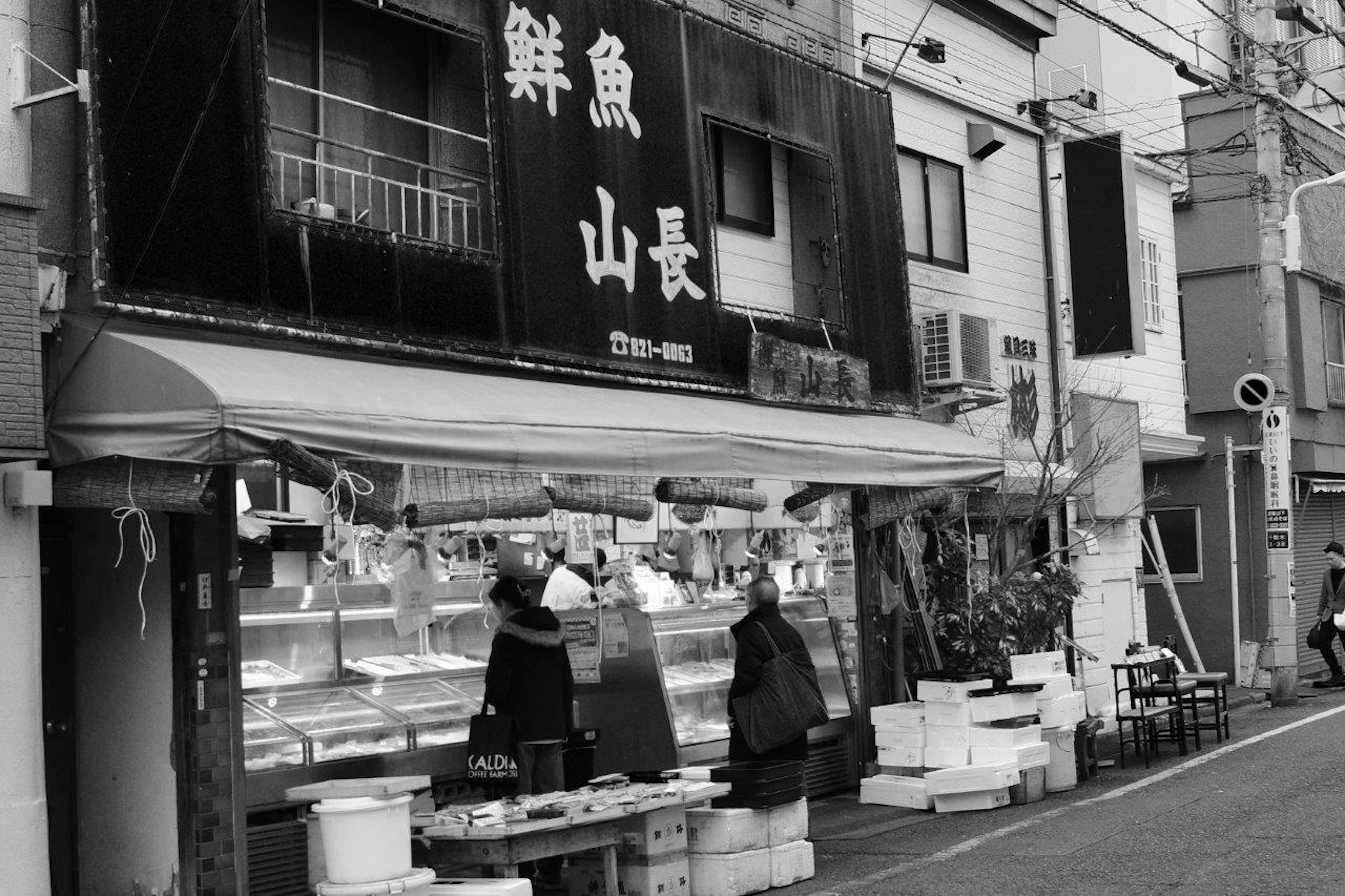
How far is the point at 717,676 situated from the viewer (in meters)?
13.0

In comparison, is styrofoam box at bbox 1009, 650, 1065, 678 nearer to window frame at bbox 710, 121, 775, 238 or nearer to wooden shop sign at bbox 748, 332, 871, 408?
wooden shop sign at bbox 748, 332, 871, 408

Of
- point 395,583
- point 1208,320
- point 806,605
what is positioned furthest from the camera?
point 1208,320

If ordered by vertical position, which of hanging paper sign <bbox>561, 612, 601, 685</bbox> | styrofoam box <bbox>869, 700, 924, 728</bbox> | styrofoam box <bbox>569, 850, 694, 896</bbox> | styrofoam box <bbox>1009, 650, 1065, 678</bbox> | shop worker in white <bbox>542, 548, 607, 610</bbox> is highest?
shop worker in white <bbox>542, 548, 607, 610</bbox>

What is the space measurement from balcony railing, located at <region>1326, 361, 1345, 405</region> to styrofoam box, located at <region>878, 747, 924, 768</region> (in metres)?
16.0

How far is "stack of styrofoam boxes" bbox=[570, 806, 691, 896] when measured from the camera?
9.49 metres

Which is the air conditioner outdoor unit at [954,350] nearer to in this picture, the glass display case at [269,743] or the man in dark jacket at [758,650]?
the man in dark jacket at [758,650]

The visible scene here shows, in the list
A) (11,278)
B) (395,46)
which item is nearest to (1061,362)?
(395,46)

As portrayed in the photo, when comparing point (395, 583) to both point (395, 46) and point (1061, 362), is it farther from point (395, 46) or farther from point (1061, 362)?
point (1061, 362)

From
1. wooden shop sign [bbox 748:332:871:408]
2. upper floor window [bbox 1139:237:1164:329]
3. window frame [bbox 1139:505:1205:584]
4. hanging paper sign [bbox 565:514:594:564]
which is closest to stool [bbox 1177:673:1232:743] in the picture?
wooden shop sign [bbox 748:332:871:408]

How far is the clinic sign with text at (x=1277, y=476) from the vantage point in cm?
2048

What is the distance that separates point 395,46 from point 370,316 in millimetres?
2293

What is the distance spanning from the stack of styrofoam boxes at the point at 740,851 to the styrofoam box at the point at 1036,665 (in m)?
4.03

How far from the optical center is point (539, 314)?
11016mm

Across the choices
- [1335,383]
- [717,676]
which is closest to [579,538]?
[717,676]
